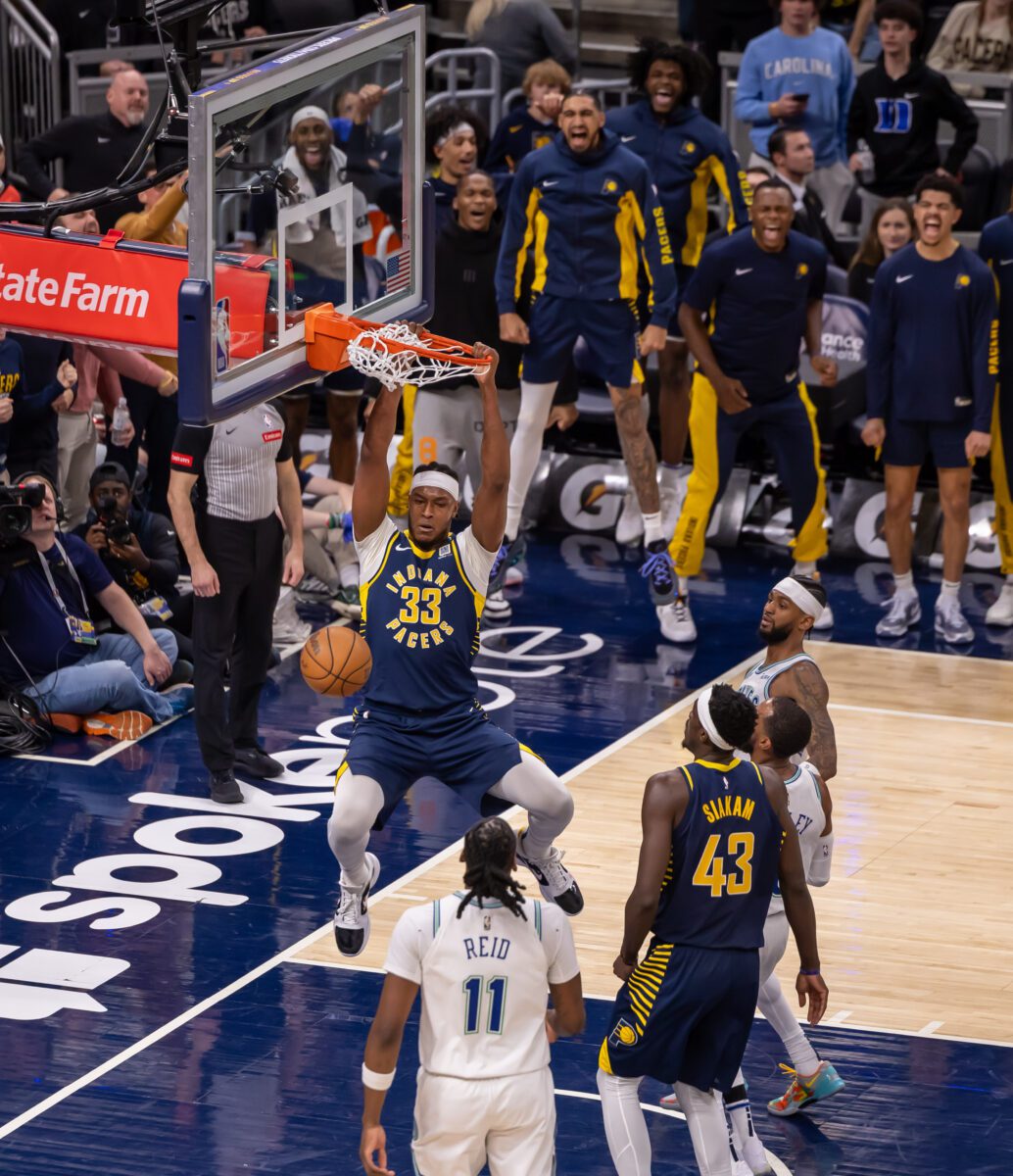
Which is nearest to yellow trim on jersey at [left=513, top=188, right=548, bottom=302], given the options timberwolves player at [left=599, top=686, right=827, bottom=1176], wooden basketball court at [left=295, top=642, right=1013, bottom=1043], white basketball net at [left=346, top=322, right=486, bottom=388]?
wooden basketball court at [left=295, top=642, right=1013, bottom=1043]

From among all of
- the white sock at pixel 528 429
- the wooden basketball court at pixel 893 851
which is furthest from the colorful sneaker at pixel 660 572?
the white sock at pixel 528 429

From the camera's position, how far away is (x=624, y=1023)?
22.2ft

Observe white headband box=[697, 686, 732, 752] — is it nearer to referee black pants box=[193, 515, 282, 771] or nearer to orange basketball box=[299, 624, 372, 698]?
orange basketball box=[299, 624, 372, 698]

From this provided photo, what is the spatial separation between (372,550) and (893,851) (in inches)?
129

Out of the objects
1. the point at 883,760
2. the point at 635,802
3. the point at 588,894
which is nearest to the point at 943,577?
the point at 883,760

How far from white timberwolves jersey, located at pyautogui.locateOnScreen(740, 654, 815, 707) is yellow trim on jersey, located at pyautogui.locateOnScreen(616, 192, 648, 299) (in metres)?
5.55

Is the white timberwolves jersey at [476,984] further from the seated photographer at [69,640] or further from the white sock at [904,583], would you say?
the white sock at [904,583]

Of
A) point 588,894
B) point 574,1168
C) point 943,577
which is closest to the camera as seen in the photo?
point 574,1168

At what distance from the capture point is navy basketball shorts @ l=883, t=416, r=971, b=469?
13273mm

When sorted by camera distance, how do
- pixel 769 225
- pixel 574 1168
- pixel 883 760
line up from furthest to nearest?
pixel 769 225 < pixel 883 760 < pixel 574 1168

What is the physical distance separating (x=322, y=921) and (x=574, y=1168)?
7.74 ft

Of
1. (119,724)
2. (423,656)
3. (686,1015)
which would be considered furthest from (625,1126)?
(119,724)

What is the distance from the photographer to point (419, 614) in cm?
839

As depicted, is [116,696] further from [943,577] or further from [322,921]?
[943,577]
